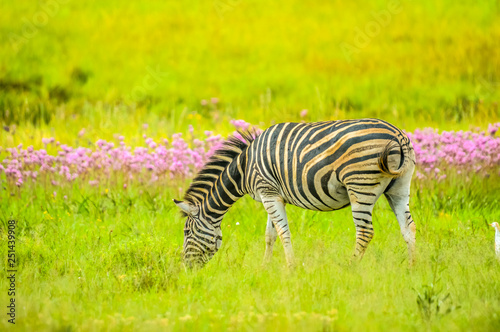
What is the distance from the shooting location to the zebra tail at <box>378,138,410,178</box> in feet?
19.0

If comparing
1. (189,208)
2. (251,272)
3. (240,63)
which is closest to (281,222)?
(251,272)

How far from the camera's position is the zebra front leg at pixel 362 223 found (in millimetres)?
6023

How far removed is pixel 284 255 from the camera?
6.94m

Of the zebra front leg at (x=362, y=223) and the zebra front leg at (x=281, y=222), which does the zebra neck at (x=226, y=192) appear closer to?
the zebra front leg at (x=281, y=222)

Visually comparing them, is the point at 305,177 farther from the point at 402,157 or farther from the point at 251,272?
the point at 251,272

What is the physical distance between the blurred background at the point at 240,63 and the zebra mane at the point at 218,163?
5.01m

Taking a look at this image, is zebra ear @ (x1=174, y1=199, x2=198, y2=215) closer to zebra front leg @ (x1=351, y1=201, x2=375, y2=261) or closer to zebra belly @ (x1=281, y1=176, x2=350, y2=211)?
zebra belly @ (x1=281, y1=176, x2=350, y2=211)

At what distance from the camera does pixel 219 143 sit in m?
8.40

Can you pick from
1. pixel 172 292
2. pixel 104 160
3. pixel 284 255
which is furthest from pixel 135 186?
pixel 172 292

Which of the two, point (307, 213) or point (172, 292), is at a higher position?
point (307, 213)

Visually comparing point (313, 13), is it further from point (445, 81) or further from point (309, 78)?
point (445, 81)

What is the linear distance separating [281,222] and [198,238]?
1037 mm

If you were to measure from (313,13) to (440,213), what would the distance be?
37.4 ft

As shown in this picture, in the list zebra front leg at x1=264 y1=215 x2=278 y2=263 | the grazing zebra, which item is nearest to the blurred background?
the grazing zebra
